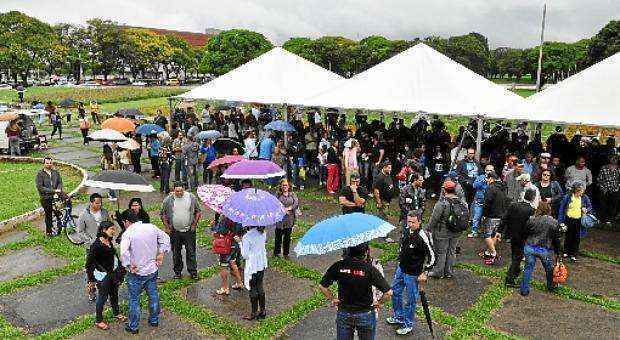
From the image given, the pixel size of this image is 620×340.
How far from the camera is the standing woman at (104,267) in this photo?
18.9 ft

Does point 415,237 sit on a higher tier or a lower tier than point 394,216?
higher

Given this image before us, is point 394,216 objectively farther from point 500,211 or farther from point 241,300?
point 241,300

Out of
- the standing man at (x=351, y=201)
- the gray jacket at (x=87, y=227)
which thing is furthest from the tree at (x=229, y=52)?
the gray jacket at (x=87, y=227)

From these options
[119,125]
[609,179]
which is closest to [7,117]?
[119,125]

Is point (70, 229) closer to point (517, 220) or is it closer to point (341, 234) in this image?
point (341, 234)

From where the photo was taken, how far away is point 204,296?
709cm

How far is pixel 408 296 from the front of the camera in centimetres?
578

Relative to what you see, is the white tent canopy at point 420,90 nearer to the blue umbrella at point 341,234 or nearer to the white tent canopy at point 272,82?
the white tent canopy at point 272,82

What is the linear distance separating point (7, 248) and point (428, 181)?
9679 mm

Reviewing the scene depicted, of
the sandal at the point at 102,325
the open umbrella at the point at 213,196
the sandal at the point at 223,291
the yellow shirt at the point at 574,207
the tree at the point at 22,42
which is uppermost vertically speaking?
the tree at the point at 22,42

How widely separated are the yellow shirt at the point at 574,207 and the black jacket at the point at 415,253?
406cm

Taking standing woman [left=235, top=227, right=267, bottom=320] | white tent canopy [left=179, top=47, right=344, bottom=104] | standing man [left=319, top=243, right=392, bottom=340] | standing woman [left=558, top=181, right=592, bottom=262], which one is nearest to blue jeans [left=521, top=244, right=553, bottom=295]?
standing woman [left=558, top=181, right=592, bottom=262]

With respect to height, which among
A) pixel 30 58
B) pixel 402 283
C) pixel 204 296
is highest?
pixel 30 58

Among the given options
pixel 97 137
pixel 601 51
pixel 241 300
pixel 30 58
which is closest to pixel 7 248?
pixel 97 137
